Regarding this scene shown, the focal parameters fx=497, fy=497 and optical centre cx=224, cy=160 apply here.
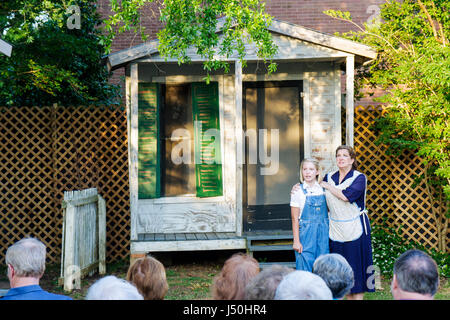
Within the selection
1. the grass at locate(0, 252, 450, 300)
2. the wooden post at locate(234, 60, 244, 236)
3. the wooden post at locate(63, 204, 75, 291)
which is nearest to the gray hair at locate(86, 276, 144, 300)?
the grass at locate(0, 252, 450, 300)

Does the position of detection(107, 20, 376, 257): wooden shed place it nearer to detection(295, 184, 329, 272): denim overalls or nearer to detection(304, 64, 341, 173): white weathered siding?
detection(304, 64, 341, 173): white weathered siding

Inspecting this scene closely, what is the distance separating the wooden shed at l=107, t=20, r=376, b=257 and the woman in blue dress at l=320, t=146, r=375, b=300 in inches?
108

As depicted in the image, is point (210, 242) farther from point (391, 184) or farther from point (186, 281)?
point (391, 184)

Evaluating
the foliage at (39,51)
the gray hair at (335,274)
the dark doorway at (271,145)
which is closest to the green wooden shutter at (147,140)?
the foliage at (39,51)

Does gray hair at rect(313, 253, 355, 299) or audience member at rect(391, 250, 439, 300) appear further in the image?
gray hair at rect(313, 253, 355, 299)

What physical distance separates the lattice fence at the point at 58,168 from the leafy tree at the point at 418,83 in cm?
398

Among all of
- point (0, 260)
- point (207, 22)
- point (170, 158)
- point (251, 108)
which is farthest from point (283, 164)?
point (0, 260)

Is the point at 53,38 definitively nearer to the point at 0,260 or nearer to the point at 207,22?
the point at 207,22

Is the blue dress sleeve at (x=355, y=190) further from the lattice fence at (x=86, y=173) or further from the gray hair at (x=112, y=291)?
the lattice fence at (x=86, y=173)

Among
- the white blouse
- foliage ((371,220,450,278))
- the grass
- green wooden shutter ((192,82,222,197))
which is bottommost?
the grass

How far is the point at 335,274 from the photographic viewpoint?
2666 millimetres

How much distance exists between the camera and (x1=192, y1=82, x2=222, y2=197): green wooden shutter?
7.48m
